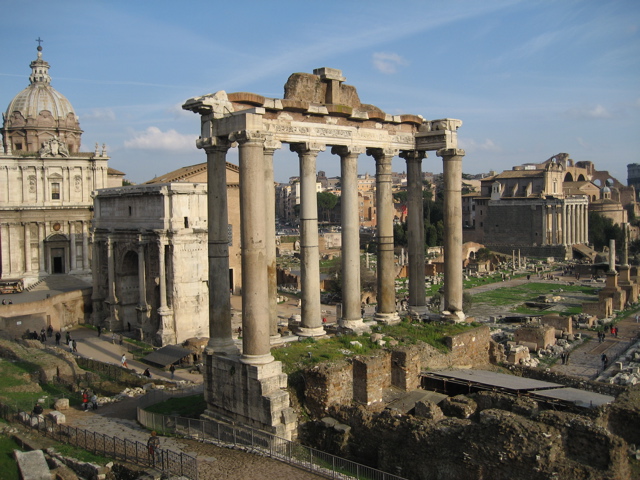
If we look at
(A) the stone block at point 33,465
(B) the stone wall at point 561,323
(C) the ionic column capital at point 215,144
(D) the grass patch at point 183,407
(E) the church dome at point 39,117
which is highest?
(E) the church dome at point 39,117

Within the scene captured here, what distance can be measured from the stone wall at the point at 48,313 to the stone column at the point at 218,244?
2227cm

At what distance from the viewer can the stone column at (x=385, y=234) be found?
56.7 ft

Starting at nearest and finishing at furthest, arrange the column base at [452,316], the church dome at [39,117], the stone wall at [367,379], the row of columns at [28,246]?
the stone wall at [367,379], the column base at [452,316], the row of columns at [28,246], the church dome at [39,117]

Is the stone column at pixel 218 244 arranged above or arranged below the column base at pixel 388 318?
above

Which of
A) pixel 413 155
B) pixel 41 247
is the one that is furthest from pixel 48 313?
pixel 413 155

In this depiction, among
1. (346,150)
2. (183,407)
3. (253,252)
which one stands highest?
(346,150)

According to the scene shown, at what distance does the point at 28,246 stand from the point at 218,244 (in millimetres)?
32380

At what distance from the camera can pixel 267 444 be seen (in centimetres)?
1199

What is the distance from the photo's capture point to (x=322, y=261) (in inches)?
3014

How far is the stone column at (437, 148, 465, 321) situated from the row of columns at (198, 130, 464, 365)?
0.09 ft

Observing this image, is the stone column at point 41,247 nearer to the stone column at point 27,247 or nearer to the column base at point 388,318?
the stone column at point 27,247

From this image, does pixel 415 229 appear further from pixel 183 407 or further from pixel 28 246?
pixel 28 246

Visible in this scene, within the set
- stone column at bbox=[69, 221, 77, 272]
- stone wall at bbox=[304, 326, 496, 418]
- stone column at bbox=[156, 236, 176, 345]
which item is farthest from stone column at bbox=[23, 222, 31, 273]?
stone wall at bbox=[304, 326, 496, 418]

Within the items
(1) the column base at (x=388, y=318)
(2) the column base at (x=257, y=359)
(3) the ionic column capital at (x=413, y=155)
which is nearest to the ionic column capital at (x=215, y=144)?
(2) the column base at (x=257, y=359)
